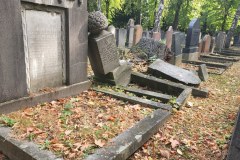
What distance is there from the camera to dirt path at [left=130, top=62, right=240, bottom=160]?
303 centimetres

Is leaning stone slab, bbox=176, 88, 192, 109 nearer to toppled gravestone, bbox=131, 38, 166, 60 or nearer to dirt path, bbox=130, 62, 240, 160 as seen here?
dirt path, bbox=130, 62, 240, 160

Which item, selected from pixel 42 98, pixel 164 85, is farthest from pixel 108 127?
pixel 164 85

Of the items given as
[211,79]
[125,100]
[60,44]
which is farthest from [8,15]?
[211,79]

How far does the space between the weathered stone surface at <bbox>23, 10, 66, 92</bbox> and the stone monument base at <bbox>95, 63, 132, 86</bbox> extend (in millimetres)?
1083

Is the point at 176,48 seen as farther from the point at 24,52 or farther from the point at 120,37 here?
the point at 24,52

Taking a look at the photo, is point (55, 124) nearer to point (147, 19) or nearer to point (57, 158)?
point (57, 158)

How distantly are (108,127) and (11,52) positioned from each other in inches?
70.1

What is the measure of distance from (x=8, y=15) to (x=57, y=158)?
2.10 meters

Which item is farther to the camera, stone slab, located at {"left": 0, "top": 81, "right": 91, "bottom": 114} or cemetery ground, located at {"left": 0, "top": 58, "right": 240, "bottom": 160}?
stone slab, located at {"left": 0, "top": 81, "right": 91, "bottom": 114}

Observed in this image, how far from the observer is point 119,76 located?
17.2 feet

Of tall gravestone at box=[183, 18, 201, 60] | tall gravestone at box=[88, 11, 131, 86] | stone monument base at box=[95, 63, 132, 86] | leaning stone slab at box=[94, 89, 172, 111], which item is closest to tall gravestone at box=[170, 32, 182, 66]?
tall gravestone at box=[183, 18, 201, 60]

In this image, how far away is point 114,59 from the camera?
511 centimetres

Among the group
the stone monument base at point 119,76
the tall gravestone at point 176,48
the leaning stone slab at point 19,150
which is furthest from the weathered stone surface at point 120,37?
the leaning stone slab at point 19,150

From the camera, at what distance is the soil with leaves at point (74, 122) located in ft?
8.54
